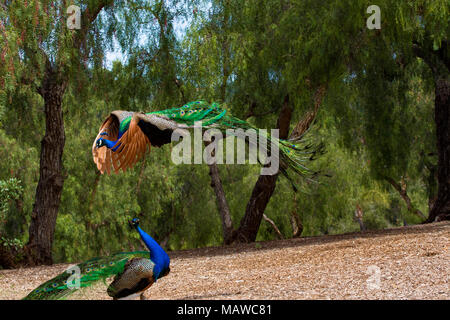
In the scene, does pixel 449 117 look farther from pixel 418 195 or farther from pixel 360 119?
pixel 418 195

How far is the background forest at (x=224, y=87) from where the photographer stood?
7.84 meters

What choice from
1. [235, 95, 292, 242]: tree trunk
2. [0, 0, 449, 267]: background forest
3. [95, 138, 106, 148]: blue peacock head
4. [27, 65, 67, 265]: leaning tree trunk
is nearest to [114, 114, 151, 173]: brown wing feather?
[95, 138, 106, 148]: blue peacock head

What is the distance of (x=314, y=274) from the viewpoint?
5.42m

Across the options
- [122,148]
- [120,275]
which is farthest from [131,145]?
[120,275]

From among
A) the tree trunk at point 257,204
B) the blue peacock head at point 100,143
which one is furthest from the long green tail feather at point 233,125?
the tree trunk at point 257,204

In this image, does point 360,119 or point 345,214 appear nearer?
point 360,119

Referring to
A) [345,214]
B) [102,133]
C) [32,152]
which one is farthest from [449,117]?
[32,152]

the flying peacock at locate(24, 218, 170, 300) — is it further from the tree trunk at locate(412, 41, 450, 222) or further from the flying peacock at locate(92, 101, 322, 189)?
the tree trunk at locate(412, 41, 450, 222)

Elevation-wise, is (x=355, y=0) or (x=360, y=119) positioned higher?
(x=355, y=0)

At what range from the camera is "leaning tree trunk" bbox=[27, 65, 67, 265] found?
9039 millimetres

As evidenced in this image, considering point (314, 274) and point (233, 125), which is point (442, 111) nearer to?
point (233, 125)

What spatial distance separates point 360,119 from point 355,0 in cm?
384

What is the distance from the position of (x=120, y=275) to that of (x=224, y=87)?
694 centimetres

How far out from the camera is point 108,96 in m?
9.84
